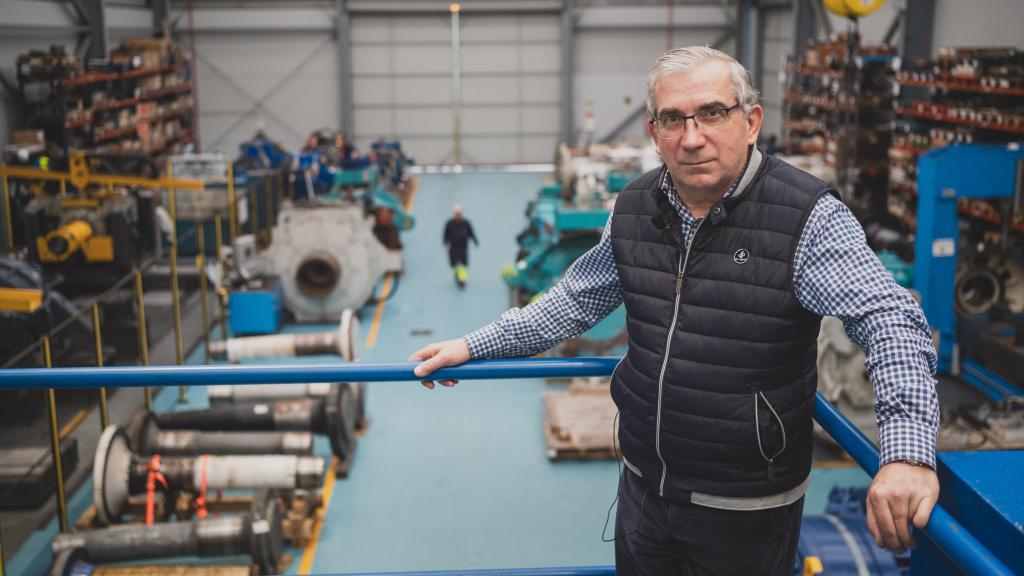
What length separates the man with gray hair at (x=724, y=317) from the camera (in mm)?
2041

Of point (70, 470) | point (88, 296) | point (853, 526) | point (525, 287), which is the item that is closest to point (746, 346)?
point (853, 526)

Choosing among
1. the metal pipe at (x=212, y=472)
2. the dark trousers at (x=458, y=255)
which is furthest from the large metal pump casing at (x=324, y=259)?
the metal pipe at (x=212, y=472)

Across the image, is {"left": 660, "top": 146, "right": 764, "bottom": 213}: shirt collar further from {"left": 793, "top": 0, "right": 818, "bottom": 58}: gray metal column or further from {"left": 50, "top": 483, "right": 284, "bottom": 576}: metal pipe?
{"left": 793, "top": 0, "right": 818, "bottom": 58}: gray metal column

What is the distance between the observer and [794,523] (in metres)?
2.25

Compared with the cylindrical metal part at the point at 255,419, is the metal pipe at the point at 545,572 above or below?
above

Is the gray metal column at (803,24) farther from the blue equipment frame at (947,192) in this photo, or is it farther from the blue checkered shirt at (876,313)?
the blue checkered shirt at (876,313)

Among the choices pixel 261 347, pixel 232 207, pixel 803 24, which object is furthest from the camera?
pixel 803 24

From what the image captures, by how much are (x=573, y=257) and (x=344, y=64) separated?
51.8 ft

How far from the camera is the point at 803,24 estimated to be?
20.8m

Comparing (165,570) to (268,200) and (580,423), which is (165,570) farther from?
(268,200)

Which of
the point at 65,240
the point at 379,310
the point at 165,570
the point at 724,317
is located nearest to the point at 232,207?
the point at 379,310

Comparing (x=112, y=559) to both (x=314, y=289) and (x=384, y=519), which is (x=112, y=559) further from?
(x=314, y=289)

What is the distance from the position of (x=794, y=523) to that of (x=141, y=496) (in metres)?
5.39

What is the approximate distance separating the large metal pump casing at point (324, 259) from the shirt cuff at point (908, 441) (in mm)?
10006
